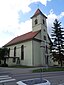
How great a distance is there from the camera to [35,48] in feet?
159

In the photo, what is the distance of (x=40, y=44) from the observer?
5031 cm

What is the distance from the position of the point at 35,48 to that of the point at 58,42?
799cm

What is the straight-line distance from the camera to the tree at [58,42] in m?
41.8

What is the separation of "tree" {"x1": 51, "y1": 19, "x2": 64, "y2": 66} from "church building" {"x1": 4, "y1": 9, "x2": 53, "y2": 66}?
201 inches

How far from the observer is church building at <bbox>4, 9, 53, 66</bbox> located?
156ft

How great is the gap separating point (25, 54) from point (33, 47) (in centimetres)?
382

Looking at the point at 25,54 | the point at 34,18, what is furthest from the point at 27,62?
the point at 34,18

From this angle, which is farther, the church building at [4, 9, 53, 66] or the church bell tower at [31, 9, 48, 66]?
the church bell tower at [31, 9, 48, 66]

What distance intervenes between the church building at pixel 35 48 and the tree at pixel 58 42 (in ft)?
16.8

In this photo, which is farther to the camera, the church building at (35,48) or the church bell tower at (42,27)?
the church bell tower at (42,27)

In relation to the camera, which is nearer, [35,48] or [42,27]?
[35,48]

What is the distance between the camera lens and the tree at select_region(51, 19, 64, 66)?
4178 centimetres

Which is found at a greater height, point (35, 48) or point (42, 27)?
point (42, 27)

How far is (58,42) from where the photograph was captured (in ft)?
143
